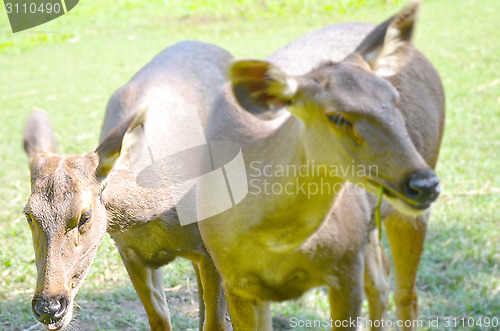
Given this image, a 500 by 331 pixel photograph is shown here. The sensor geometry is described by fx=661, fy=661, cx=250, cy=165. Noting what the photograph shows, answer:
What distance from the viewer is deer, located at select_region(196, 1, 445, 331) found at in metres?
3.16

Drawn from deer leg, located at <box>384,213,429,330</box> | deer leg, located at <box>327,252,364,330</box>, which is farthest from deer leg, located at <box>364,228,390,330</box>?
deer leg, located at <box>327,252,364,330</box>

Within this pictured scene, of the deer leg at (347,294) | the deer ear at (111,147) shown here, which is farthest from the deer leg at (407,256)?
the deer ear at (111,147)

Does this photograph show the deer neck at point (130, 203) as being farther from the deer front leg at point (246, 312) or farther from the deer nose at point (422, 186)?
the deer nose at point (422, 186)

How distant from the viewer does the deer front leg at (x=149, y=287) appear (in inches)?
180

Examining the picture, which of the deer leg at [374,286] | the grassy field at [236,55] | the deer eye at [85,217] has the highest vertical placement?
the deer eye at [85,217]

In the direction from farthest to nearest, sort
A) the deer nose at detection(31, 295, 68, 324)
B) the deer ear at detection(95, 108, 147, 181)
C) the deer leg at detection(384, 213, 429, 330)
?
the deer leg at detection(384, 213, 429, 330)
the deer ear at detection(95, 108, 147, 181)
the deer nose at detection(31, 295, 68, 324)

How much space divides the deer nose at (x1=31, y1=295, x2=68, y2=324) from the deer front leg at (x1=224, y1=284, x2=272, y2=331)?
3.29 feet

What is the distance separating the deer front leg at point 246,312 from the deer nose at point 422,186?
54.0 inches

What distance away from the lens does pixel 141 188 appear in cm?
444

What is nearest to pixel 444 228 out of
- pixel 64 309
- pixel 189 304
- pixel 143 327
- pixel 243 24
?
pixel 189 304

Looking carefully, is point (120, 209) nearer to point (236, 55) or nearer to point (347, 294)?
point (347, 294)

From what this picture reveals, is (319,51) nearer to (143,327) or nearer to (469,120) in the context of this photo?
(143,327)

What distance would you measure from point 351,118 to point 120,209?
5.72 ft

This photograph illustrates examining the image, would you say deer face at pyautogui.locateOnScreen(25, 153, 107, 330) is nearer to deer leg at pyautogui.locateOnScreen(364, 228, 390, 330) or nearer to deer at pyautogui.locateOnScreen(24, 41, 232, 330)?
deer at pyautogui.locateOnScreen(24, 41, 232, 330)
